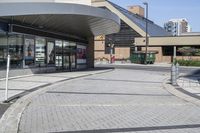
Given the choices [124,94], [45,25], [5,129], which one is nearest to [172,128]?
[5,129]

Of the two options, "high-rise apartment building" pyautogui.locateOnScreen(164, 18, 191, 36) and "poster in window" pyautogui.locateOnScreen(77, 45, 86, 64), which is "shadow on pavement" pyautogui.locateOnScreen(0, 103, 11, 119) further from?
"high-rise apartment building" pyautogui.locateOnScreen(164, 18, 191, 36)

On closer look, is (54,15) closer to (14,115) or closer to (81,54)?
(14,115)

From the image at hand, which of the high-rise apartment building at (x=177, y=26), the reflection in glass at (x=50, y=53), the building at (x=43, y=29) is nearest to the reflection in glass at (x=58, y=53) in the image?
the building at (x=43, y=29)

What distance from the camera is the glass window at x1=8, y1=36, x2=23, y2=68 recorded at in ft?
87.4

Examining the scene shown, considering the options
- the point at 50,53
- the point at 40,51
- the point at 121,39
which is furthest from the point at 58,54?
the point at 121,39

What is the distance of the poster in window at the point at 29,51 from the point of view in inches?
1138

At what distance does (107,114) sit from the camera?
12.0 m

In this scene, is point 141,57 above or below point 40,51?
below

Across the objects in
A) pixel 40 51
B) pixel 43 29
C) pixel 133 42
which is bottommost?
pixel 40 51

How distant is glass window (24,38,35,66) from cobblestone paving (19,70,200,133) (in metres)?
12.0

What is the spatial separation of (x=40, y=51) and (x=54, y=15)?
5.79 metres

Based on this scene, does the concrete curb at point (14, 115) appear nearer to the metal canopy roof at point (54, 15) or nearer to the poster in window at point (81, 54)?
the metal canopy roof at point (54, 15)

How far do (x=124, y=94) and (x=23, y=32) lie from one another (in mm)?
11883

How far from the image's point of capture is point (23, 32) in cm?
2780
